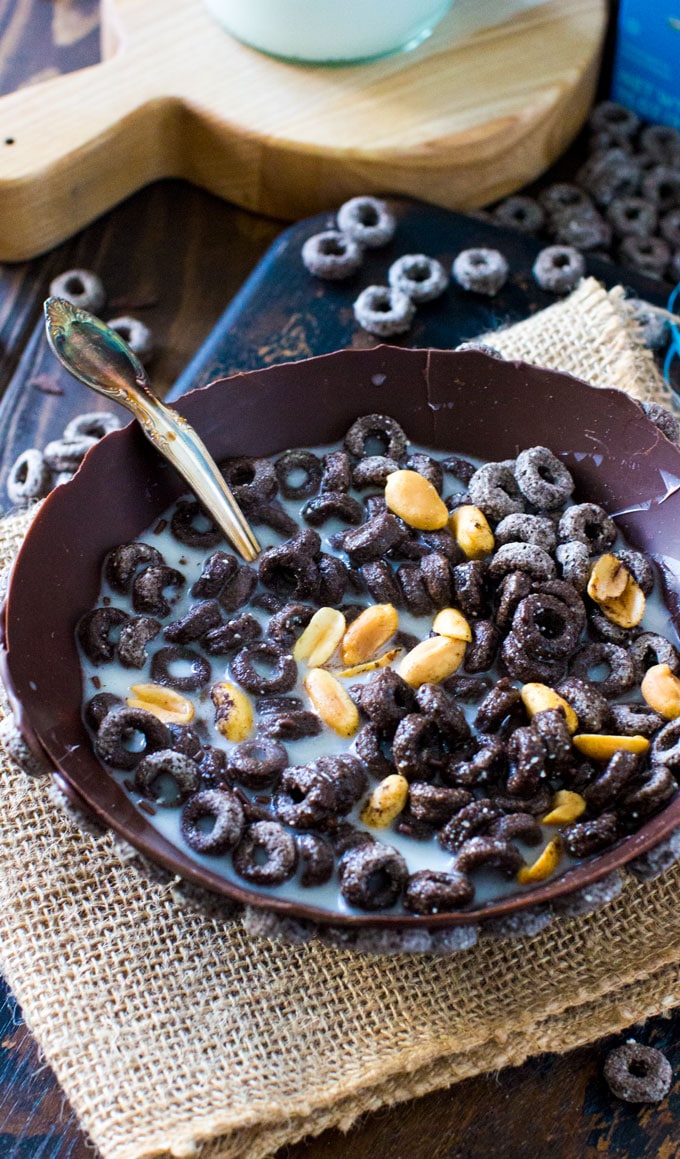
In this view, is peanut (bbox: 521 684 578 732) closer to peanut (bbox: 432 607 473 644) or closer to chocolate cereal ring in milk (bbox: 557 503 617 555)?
peanut (bbox: 432 607 473 644)

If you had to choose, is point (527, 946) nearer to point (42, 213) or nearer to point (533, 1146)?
point (533, 1146)

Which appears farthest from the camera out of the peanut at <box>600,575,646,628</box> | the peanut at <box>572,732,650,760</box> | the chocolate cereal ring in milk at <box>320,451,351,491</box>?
the chocolate cereal ring in milk at <box>320,451,351,491</box>

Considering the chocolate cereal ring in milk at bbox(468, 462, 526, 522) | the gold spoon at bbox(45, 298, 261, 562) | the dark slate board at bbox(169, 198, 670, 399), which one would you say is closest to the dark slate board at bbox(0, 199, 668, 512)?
the dark slate board at bbox(169, 198, 670, 399)

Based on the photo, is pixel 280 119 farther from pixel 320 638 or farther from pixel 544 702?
pixel 544 702

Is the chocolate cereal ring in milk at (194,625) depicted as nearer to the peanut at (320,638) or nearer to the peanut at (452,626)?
the peanut at (320,638)

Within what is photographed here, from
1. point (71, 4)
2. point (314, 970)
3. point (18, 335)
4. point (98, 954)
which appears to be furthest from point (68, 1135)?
point (71, 4)

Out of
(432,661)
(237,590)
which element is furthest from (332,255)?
(432,661)
